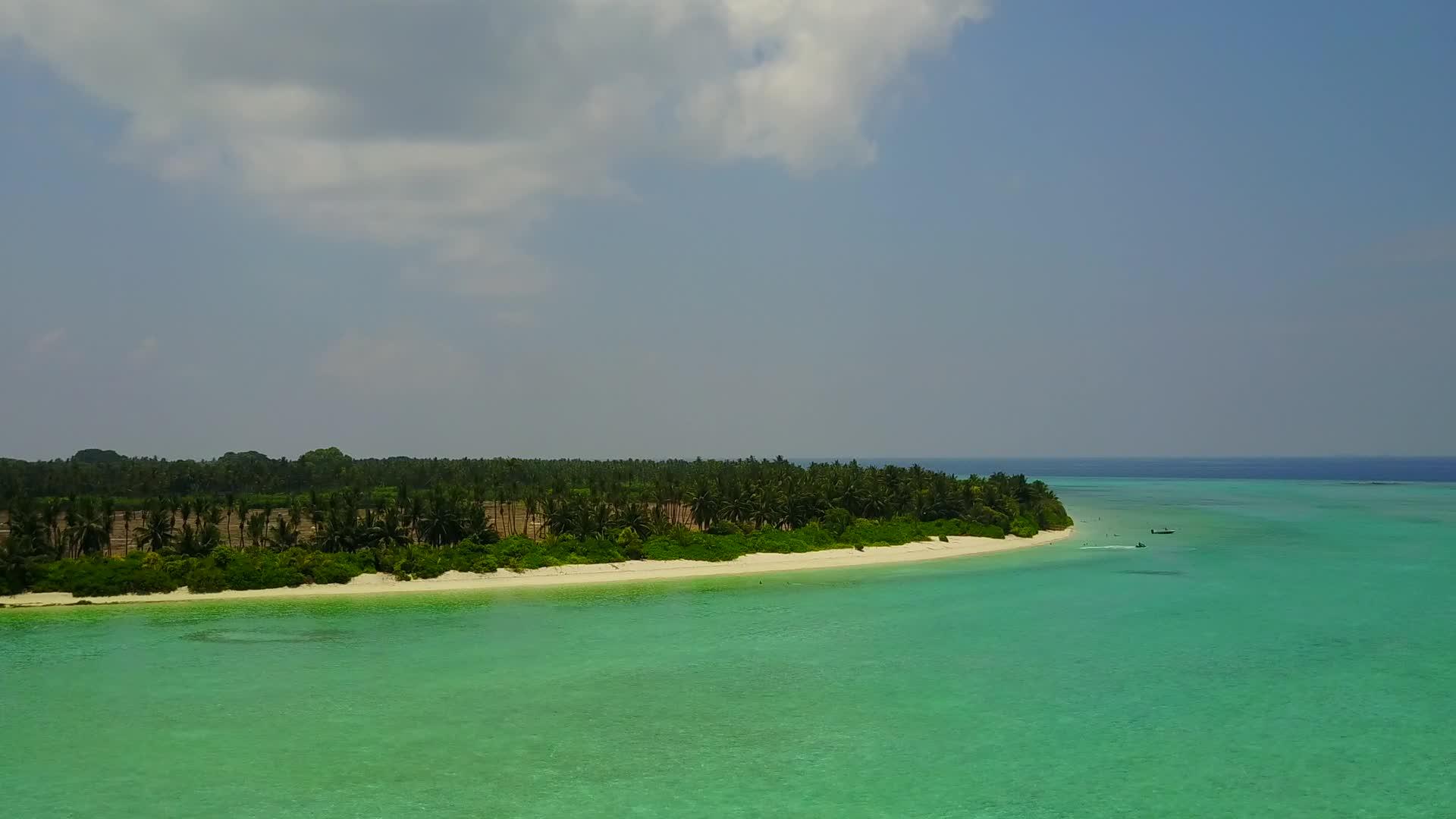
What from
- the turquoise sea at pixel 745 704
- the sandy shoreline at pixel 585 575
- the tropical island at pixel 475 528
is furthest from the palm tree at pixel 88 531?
the turquoise sea at pixel 745 704

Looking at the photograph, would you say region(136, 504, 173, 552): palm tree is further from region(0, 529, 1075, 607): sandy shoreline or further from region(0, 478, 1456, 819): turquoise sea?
region(0, 478, 1456, 819): turquoise sea

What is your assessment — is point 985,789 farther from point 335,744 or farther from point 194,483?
point 194,483

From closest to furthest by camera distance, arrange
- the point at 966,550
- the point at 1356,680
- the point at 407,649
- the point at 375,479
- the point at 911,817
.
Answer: the point at 911,817, the point at 1356,680, the point at 407,649, the point at 966,550, the point at 375,479

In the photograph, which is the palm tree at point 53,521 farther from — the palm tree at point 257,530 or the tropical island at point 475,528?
the palm tree at point 257,530

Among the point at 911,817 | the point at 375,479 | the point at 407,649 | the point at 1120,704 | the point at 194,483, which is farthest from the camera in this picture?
the point at 375,479

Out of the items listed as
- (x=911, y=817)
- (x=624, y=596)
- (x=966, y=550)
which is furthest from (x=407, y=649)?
(x=966, y=550)

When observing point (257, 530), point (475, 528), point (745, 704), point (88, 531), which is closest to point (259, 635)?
point (475, 528)

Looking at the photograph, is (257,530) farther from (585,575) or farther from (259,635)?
(259,635)

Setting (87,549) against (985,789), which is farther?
(87,549)

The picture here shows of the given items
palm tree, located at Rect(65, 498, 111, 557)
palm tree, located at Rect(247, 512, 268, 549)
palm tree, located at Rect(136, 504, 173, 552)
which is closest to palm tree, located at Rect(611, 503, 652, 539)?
palm tree, located at Rect(247, 512, 268, 549)
